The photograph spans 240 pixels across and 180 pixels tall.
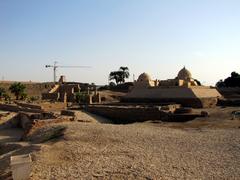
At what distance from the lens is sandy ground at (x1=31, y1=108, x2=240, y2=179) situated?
777 centimetres

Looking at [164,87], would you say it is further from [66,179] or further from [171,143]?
[66,179]

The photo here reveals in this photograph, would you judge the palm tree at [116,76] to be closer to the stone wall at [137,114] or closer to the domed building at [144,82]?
the domed building at [144,82]

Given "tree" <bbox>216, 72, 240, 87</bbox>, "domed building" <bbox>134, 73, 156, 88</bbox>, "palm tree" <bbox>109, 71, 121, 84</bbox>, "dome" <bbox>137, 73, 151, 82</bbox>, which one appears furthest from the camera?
"palm tree" <bbox>109, 71, 121, 84</bbox>

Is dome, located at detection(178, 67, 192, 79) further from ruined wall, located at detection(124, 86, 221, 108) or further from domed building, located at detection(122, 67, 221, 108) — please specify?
ruined wall, located at detection(124, 86, 221, 108)

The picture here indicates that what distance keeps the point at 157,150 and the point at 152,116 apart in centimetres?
1131

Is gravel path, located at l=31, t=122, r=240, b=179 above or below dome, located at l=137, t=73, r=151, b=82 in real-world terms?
below

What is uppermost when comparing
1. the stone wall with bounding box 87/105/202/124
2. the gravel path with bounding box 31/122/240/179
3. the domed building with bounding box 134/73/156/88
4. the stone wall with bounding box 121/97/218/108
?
the domed building with bounding box 134/73/156/88

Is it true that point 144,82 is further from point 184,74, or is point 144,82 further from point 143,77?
point 184,74

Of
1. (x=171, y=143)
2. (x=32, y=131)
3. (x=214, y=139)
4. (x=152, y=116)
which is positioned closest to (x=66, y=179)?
(x=171, y=143)

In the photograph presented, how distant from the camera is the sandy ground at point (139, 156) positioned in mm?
7766

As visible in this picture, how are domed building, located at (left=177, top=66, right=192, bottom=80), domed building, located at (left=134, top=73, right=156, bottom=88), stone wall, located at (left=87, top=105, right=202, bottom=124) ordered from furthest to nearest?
domed building, located at (left=177, top=66, right=192, bottom=80) → domed building, located at (left=134, top=73, right=156, bottom=88) → stone wall, located at (left=87, top=105, right=202, bottom=124)

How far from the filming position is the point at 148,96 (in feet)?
98.0

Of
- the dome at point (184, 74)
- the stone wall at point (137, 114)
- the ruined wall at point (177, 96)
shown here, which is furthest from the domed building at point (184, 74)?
the stone wall at point (137, 114)

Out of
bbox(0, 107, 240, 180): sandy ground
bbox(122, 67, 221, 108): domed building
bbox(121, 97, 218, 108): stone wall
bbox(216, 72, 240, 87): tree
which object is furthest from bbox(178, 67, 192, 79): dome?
bbox(0, 107, 240, 180): sandy ground
